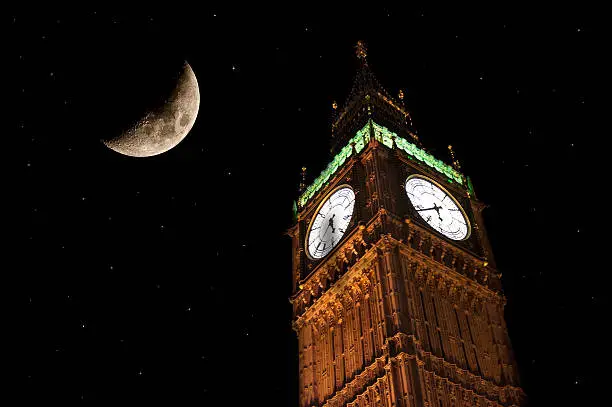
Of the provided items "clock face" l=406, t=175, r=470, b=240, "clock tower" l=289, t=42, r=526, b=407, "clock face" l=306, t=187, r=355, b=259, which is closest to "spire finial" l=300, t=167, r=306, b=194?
"clock tower" l=289, t=42, r=526, b=407

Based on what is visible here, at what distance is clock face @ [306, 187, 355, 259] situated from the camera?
3700 centimetres

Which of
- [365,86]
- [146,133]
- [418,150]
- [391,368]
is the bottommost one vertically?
[391,368]

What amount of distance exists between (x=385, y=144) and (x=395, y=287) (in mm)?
10877

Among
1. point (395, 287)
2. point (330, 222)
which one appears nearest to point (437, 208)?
point (330, 222)

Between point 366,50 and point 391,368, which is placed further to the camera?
point 366,50

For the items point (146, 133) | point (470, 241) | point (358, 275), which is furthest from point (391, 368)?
point (146, 133)

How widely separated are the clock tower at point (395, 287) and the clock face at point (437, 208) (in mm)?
77

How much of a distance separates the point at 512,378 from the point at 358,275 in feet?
27.8

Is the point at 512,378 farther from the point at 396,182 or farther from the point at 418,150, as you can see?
the point at 418,150

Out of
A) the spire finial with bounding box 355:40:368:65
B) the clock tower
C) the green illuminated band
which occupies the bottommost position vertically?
the clock tower

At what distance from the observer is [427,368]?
95.2 feet

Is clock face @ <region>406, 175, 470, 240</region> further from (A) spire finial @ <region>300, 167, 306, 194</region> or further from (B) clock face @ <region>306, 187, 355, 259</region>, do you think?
(A) spire finial @ <region>300, 167, 306, 194</region>

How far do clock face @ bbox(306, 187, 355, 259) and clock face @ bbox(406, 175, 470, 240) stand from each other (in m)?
3.41

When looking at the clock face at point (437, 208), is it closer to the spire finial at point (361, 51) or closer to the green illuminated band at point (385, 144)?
the green illuminated band at point (385, 144)
